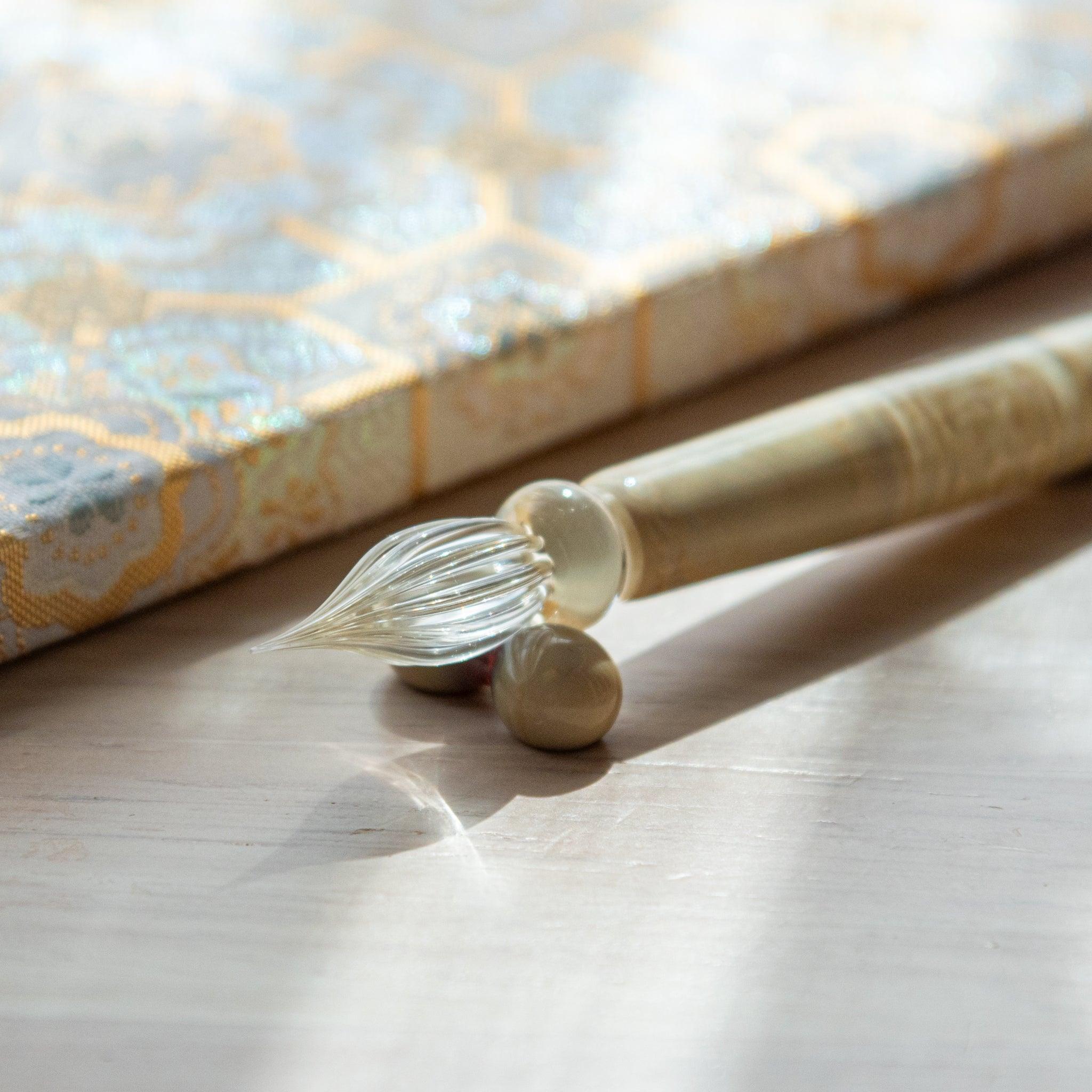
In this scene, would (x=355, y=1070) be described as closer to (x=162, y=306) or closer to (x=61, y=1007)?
(x=61, y=1007)

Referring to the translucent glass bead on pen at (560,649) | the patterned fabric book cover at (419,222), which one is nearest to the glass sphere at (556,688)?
the translucent glass bead on pen at (560,649)

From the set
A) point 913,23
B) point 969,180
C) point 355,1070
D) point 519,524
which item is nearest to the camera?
point 355,1070

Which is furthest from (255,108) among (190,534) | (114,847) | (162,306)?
(114,847)

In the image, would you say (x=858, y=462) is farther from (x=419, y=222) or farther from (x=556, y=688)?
(x=419, y=222)

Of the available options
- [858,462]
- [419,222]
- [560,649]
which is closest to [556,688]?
[560,649]

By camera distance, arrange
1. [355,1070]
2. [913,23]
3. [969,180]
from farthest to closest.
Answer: [913,23] < [969,180] < [355,1070]
